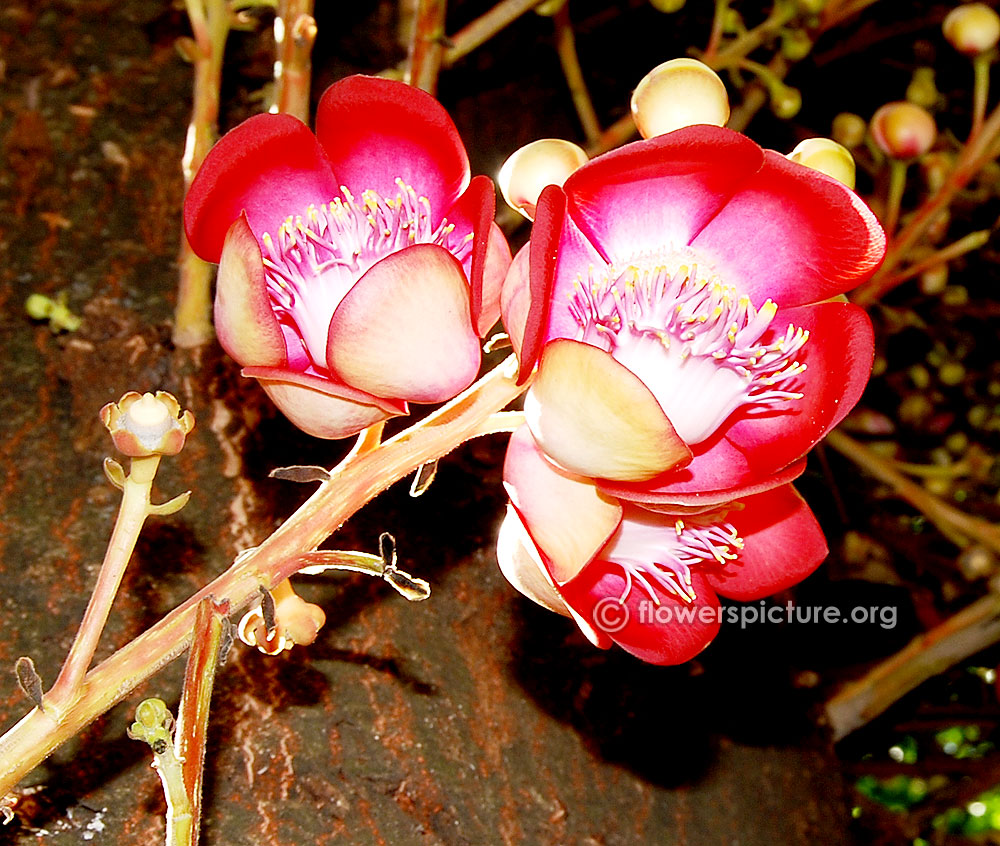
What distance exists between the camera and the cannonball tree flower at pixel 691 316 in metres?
0.37

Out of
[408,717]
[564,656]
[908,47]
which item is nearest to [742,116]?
[908,47]

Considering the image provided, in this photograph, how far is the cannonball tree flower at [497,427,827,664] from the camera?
407 mm

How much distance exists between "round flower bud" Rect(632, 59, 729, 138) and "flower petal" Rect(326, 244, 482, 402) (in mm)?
120

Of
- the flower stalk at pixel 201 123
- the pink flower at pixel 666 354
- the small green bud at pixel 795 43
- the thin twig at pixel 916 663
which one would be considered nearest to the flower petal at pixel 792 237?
the pink flower at pixel 666 354

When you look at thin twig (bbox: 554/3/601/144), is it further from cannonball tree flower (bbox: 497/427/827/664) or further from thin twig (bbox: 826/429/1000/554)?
cannonball tree flower (bbox: 497/427/827/664)

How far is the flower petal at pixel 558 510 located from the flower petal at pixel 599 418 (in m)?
0.02

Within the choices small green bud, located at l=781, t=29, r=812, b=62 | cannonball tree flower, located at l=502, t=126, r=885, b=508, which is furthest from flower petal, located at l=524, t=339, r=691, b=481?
small green bud, located at l=781, t=29, r=812, b=62

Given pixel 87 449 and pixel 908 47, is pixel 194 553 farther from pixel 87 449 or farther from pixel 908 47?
pixel 908 47

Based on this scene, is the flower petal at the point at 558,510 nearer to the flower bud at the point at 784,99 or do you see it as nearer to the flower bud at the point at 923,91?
the flower bud at the point at 784,99

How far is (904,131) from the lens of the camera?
0.89 m

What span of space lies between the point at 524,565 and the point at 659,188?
16 centimetres

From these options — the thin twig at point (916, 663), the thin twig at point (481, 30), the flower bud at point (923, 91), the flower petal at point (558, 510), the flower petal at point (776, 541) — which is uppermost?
the flower petal at point (558, 510)

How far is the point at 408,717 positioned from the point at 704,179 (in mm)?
378

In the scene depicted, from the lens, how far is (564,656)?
0.75 metres
